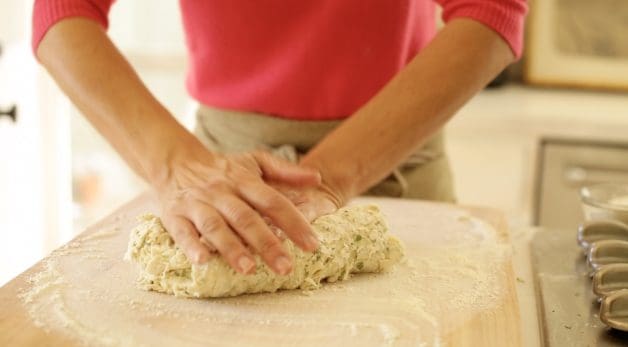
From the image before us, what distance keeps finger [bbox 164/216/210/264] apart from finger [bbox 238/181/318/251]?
78 mm

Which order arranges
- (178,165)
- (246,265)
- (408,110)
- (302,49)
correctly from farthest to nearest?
(302,49)
(408,110)
(178,165)
(246,265)

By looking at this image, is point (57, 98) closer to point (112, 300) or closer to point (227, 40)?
point (227, 40)

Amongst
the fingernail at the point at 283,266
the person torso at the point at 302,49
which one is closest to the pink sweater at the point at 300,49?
the person torso at the point at 302,49

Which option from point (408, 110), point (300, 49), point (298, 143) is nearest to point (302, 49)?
point (300, 49)

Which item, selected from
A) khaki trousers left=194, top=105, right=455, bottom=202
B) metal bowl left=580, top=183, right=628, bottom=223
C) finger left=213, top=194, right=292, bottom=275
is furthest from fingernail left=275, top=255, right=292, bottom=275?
metal bowl left=580, top=183, right=628, bottom=223

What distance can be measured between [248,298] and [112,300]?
6.3 inches

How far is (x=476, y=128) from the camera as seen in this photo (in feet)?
8.04

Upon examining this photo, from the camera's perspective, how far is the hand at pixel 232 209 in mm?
975

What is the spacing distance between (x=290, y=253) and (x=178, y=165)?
0.64ft

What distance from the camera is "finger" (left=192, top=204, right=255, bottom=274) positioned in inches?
37.6

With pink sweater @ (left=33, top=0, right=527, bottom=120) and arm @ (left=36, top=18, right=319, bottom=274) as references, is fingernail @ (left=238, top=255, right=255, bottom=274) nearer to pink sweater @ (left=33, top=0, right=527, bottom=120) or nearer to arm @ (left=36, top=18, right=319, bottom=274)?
arm @ (left=36, top=18, right=319, bottom=274)

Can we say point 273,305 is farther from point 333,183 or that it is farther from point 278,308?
point 333,183

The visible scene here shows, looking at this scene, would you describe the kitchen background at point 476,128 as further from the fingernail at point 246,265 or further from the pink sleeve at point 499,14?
the fingernail at point 246,265

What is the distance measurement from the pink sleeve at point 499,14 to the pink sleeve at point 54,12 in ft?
1.84
